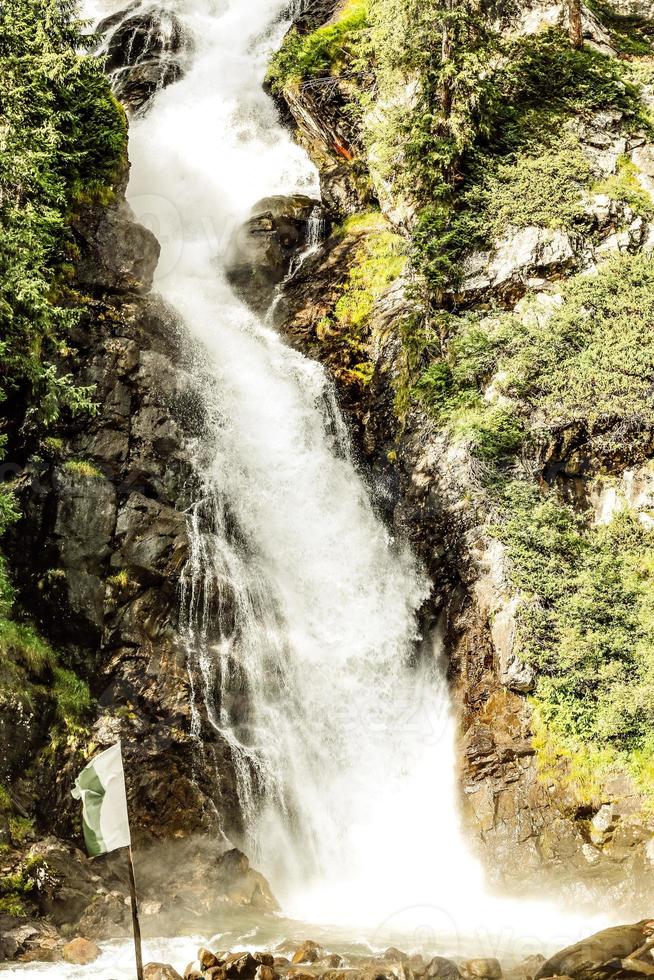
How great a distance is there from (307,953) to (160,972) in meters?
1.95

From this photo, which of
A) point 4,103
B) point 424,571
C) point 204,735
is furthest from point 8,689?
point 4,103

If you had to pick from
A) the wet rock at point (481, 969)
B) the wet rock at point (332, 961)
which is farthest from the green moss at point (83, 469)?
the wet rock at point (481, 969)

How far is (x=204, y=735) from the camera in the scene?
1338 cm

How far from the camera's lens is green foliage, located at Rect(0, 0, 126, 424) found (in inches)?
544

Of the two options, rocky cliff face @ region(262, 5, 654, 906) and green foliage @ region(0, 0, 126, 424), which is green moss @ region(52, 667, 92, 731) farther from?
rocky cliff face @ region(262, 5, 654, 906)

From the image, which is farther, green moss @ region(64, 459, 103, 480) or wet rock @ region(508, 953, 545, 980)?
green moss @ region(64, 459, 103, 480)

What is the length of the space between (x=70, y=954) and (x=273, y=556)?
8.19m

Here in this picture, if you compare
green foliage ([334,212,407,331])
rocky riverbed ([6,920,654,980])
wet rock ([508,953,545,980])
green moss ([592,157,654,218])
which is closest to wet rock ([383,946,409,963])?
rocky riverbed ([6,920,654,980])

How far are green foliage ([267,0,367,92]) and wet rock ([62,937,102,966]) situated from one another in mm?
24562

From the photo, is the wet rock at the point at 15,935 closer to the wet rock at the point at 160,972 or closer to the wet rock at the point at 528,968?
the wet rock at the point at 160,972

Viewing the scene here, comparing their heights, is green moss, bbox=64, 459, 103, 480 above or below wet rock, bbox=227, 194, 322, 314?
below

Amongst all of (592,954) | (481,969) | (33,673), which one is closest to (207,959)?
(481,969)

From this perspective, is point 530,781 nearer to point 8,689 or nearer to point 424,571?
point 424,571

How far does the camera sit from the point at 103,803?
25.6 feet
